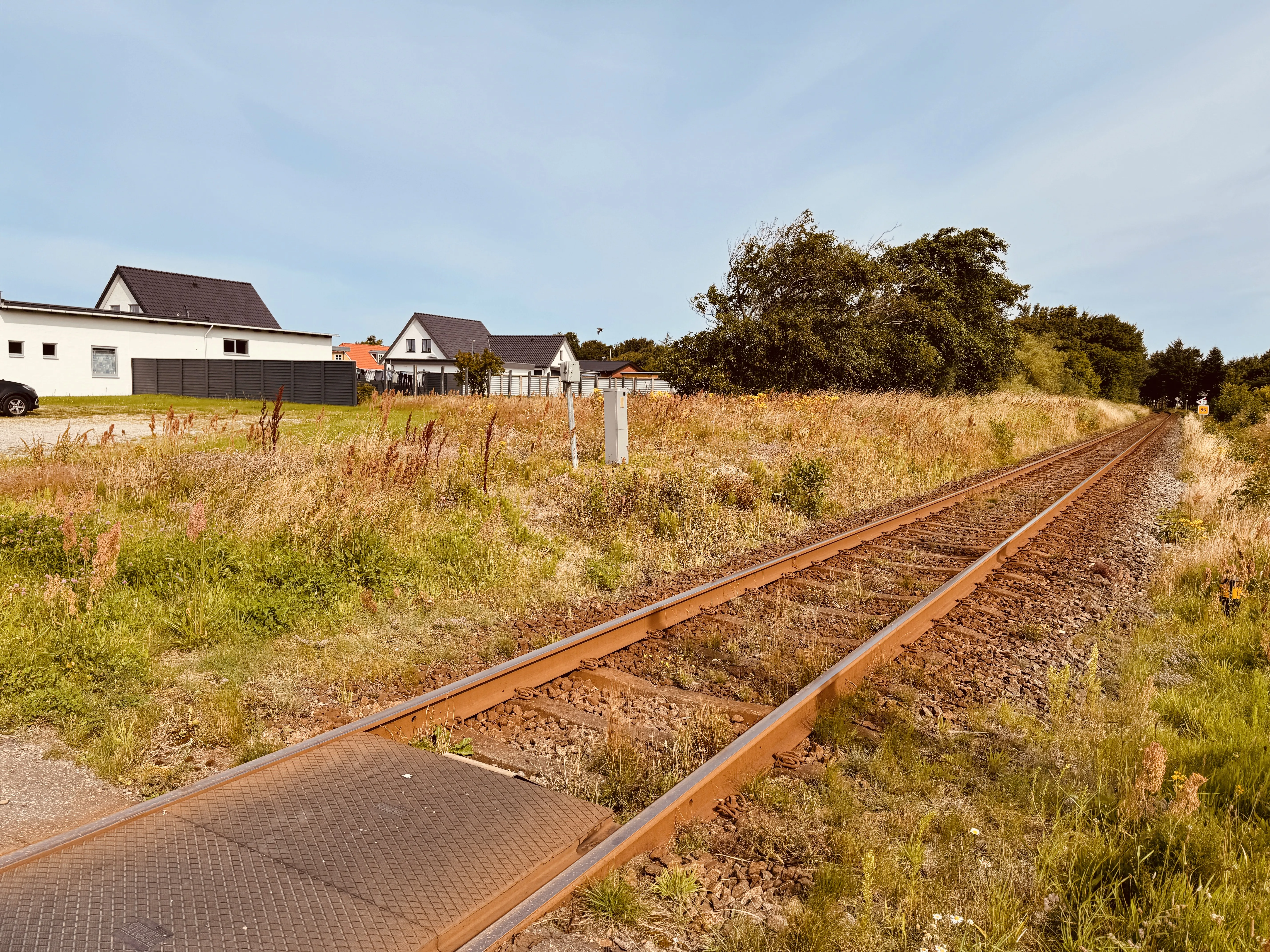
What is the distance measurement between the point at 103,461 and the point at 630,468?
6.34 metres

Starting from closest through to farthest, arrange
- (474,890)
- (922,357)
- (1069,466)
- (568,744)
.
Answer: (474,890) < (568,744) < (1069,466) < (922,357)

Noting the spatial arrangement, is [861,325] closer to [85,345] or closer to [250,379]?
[250,379]

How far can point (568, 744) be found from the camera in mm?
3895

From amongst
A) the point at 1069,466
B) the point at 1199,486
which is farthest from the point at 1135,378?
the point at 1199,486

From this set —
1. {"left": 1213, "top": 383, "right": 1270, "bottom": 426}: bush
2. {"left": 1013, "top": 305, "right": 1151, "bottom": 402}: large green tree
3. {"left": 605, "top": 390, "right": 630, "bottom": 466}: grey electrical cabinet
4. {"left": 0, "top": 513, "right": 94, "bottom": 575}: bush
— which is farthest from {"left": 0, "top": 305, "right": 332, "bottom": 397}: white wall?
{"left": 1013, "top": 305, "right": 1151, "bottom": 402}: large green tree

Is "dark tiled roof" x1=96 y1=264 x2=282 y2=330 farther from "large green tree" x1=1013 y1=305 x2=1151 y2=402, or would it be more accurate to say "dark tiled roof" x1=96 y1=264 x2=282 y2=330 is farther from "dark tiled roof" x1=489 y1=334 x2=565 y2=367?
"large green tree" x1=1013 y1=305 x2=1151 y2=402

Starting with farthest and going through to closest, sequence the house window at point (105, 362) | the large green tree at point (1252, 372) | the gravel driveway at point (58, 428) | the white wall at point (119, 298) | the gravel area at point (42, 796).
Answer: the large green tree at point (1252, 372)
the white wall at point (119, 298)
the house window at point (105, 362)
the gravel driveway at point (58, 428)
the gravel area at point (42, 796)

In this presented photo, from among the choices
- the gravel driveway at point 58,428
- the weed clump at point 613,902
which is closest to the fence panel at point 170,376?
the gravel driveway at point 58,428

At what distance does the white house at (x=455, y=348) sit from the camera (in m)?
69.2

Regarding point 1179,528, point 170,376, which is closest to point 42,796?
point 1179,528

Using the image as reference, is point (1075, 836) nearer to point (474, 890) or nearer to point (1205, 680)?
point (474, 890)

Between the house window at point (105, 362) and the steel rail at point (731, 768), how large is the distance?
126ft

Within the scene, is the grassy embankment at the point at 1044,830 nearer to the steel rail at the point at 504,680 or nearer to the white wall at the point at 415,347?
the steel rail at the point at 504,680

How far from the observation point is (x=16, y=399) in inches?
784
